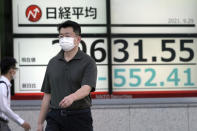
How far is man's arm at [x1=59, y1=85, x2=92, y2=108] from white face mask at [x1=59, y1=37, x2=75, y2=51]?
462mm

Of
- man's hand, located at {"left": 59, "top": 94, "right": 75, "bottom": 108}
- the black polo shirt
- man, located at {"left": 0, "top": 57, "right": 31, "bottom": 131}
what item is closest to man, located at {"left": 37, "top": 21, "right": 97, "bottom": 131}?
the black polo shirt

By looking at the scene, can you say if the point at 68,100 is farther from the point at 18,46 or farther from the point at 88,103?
the point at 18,46

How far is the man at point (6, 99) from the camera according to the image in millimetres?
5758

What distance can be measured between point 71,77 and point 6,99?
1.32 meters

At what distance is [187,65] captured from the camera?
30.3ft

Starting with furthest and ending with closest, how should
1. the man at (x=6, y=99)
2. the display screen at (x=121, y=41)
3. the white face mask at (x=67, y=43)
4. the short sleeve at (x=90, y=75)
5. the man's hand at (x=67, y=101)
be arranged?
Result: 1. the display screen at (x=121, y=41)
2. the man at (x=6, y=99)
3. the white face mask at (x=67, y=43)
4. the short sleeve at (x=90, y=75)
5. the man's hand at (x=67, y=101)

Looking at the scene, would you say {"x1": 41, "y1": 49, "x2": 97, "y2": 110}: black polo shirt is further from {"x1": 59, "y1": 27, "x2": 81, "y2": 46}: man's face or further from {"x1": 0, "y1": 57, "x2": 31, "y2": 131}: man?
{"x1": 0, "y1": 57, "x2": 31, "y2": 131}: man

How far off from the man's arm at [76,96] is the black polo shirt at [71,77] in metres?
0.08

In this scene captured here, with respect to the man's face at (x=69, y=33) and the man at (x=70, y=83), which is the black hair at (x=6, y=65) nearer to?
the man at (x=70, y=83)

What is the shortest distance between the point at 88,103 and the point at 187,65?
15.3 feet

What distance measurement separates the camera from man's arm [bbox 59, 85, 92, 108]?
14.5 ft

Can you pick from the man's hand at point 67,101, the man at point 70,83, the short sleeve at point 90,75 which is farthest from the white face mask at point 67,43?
the man's hand at point 67,101

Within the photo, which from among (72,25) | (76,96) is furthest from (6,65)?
(76,96)

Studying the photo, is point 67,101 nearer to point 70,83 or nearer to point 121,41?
point 70,83
